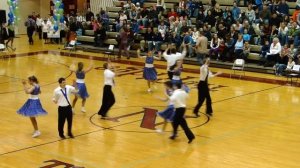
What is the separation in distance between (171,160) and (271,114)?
19.8ft

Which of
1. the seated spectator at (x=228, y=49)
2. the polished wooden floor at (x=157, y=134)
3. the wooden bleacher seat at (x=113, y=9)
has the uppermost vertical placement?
the wooden bleacher seat at (x=113, y=9)

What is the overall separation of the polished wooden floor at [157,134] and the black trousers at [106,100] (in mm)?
335

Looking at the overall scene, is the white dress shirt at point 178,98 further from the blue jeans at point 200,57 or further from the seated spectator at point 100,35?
the seated spectator at point 100,35

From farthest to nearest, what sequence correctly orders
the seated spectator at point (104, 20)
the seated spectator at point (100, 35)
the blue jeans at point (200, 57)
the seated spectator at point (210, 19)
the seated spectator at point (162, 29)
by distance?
1. the seated spectator at point (104, 20)
2. the seated spectator at point (100, 35)
3. the seated spectator at point (162, 29)
4. the seated spectator at point (210, 19)
5. the blue jeans at point (200, 57)

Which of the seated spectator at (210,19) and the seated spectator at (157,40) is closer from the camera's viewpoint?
the seated spectator at (210,19)

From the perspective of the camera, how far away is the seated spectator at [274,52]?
24625mm

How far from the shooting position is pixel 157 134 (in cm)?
1450

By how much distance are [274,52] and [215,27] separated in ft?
16.4

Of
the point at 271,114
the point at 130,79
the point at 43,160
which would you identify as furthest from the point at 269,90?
the point at 43,160

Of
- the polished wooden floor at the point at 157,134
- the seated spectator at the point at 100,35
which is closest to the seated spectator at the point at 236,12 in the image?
the polished wooden floor at the point at 157,134

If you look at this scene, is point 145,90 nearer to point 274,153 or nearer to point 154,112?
point 154,112

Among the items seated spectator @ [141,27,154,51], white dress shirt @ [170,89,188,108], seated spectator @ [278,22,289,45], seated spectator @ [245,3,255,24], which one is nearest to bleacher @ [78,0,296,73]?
seated spectator @ [141,27,154,51]

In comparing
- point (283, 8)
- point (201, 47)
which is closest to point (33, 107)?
point (201, 47)

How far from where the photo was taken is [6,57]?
31016mm
